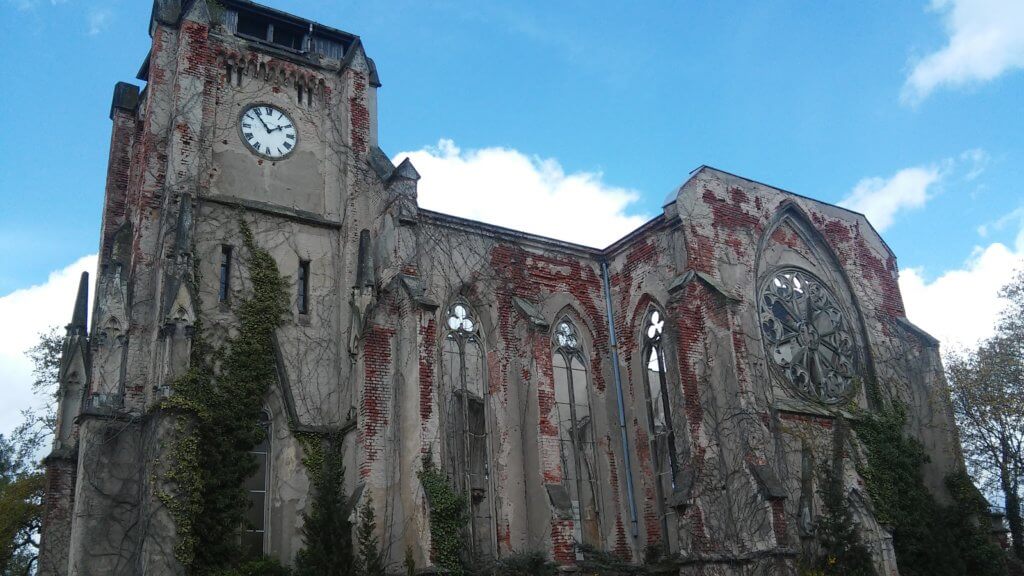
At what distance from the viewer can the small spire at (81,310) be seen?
18.9 meters

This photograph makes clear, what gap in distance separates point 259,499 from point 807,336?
13.4 metres

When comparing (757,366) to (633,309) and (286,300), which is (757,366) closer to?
(633,309)

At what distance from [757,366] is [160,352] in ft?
40.8

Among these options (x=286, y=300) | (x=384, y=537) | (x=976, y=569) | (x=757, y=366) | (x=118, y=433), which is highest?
(x=286, y=300)

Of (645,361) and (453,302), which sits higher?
(453,302)

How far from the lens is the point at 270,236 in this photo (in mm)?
18688

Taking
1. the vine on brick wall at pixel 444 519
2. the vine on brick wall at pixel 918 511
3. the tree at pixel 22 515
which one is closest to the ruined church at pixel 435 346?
the vine on brick wall at pixel 444 519

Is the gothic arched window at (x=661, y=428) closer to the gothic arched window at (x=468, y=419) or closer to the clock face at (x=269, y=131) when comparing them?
the gothic arched window at (x=468, y=419)

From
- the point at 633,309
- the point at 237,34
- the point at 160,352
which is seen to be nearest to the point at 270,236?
the point at 160,352

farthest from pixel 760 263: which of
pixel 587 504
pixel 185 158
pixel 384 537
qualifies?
pixel 185 158

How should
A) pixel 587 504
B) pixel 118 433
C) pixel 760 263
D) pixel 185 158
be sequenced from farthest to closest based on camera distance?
pixel 760 263, pixel 587 504, pixel 185 158, pixel 118 433

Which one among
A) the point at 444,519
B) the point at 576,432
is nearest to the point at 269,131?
the point at 444,519

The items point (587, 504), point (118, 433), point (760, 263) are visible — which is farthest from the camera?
point (760, 263)

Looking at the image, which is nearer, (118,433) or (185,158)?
(118,433)
